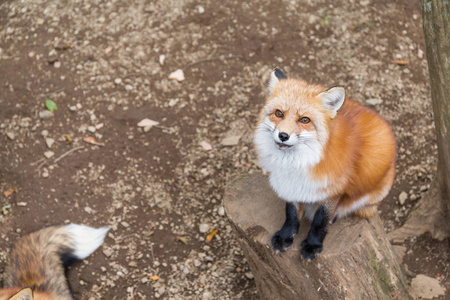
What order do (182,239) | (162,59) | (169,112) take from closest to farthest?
(182,239) < (169,112) < (162,59)

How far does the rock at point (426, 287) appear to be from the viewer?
4.05 m

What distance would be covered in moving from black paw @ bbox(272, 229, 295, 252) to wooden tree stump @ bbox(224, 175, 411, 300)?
4 centimetres

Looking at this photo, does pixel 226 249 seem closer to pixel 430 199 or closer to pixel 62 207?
pixel 62 207

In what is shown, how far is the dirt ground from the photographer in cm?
457

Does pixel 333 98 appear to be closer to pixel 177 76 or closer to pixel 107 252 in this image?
pixel 107 252

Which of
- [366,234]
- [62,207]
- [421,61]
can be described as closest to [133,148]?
[62,207]

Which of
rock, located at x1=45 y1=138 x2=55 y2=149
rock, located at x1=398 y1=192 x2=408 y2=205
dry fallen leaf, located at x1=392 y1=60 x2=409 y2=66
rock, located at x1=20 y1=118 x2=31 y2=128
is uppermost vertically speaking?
rock, located at x1=20 y1=118 x2=31 y2=128

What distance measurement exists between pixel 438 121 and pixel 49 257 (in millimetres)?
3260

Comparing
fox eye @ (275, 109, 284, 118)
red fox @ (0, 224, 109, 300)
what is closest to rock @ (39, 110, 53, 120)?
red fox @ (0, 224, 109, 300)

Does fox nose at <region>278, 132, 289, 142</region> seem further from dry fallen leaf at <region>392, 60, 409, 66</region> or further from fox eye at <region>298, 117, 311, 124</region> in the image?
dry fallen leaf at <region>392, 60, 409, 66</region>

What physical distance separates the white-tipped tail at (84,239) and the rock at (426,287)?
2.73 meters

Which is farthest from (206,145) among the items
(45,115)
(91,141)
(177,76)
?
(45,115)

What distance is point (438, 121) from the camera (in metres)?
3.74

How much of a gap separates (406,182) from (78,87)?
362cm
